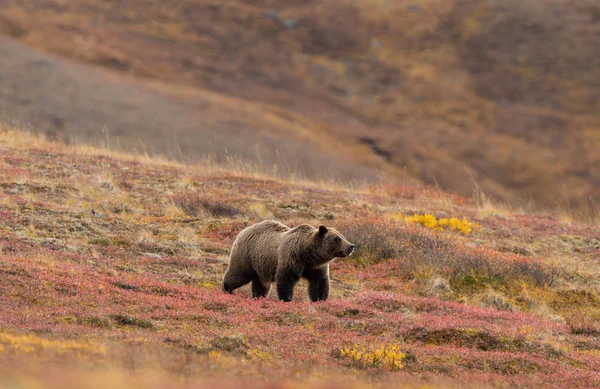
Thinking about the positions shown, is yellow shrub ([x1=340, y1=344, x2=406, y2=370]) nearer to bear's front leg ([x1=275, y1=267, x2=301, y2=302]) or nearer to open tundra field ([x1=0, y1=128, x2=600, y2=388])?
open tundra field ([x1=0, y1=128, x2=600, y2=388])

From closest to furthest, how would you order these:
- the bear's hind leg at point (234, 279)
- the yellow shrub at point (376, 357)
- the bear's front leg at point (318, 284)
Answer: the yellow shrub at point (376, 357) < the bear's front leg at point (318, 284) < the bear's hind leg at point (234, 279)

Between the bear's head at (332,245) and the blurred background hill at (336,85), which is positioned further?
the blurred background hill at (336,85)

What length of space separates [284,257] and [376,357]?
3.71m

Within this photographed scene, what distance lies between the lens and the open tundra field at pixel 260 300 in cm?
790

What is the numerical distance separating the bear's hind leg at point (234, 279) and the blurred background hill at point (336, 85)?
99.4 ft

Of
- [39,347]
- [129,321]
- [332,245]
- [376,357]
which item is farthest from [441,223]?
[39,347]

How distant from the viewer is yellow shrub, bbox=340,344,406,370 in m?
9.53

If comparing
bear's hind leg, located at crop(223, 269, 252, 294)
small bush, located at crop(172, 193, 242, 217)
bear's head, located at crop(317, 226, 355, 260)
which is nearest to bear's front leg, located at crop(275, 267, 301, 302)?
bear's head, located at crop(317, 226, 355, 260)

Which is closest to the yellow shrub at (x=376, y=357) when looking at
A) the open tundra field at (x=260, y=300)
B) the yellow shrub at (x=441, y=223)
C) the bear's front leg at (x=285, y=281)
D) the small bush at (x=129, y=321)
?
the open tundra field at (x=260, y=300)

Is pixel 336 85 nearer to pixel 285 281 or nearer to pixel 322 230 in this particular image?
pixel 322 230

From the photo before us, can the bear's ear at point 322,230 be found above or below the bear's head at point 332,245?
above

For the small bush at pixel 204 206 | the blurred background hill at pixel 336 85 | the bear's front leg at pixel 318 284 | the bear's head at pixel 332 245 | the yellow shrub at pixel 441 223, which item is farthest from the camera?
the blurred background hill at pixel 336 85

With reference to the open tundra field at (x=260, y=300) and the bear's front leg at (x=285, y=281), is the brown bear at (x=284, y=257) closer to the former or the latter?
the bear's front leg at (x=285, y=281)

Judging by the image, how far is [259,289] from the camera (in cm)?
1381
